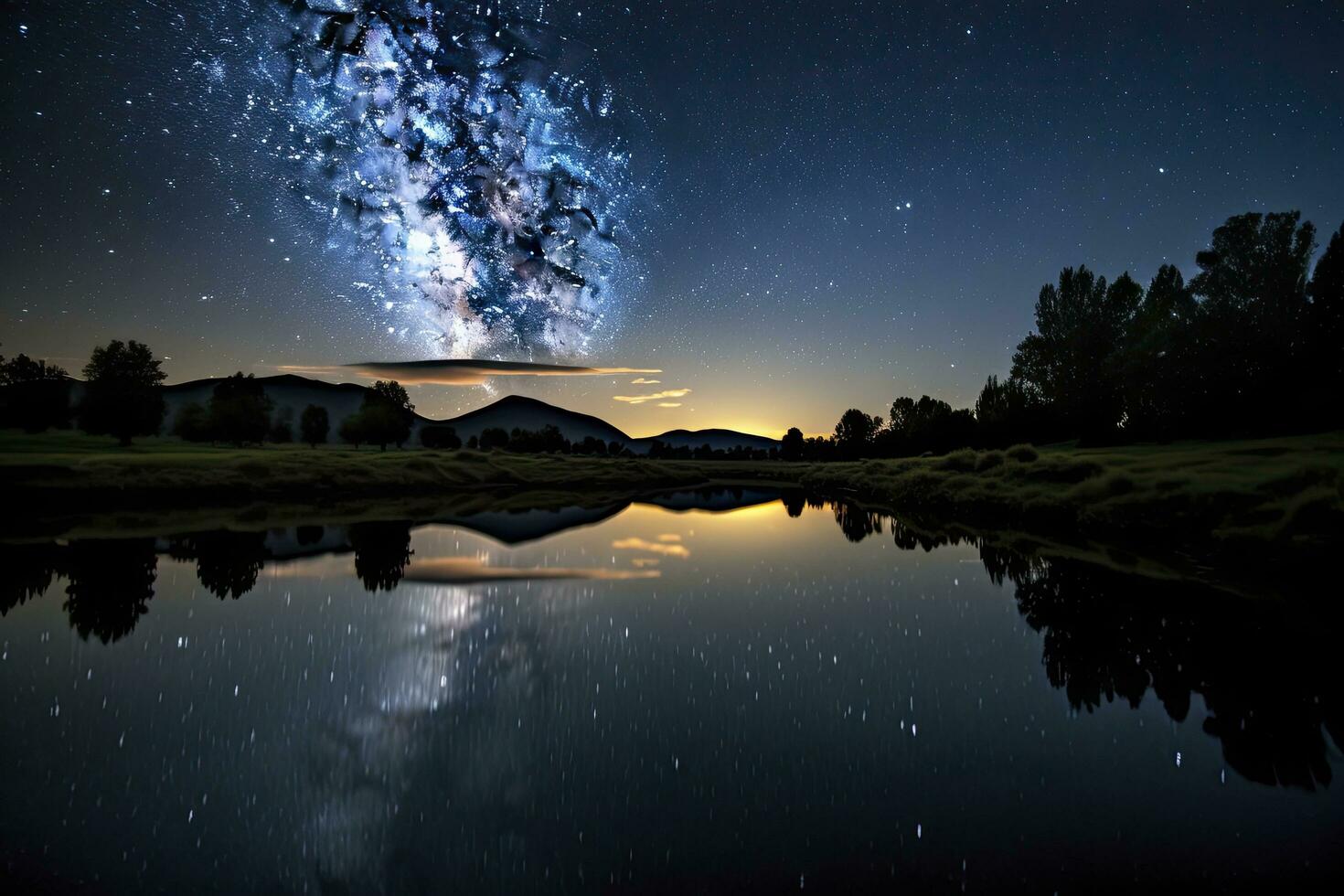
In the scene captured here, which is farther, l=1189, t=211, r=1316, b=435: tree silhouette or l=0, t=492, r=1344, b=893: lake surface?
l=1189, t=211, r=1316, b=435: tree silhouette

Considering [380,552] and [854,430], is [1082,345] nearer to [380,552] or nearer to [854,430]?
[380,552]

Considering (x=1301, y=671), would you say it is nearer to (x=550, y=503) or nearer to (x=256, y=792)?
(x=256, y=792)

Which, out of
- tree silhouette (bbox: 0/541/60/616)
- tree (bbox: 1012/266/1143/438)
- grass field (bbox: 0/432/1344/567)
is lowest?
tree silhouette (bbox: 0/541/60/616)

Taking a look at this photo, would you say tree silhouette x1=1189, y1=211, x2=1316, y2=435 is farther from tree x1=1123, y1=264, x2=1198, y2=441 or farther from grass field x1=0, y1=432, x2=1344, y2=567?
grass field x1=0, y1=432, x2=1344, y2=567

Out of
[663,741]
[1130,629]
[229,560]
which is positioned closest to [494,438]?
[229,560]

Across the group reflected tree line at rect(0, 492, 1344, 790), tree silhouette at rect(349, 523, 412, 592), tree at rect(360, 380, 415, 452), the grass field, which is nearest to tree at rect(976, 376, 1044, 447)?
the grass field

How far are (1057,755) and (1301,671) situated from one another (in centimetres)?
443

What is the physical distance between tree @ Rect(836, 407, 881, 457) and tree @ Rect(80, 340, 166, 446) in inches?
4927

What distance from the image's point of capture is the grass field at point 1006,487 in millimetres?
16047

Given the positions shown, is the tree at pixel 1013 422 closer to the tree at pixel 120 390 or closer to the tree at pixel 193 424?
the tree at pixel 120 390

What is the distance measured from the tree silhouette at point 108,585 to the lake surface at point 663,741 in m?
0.13

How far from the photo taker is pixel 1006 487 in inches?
1225

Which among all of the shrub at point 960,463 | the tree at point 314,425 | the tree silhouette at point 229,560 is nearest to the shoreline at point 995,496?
the shrub at point 960,463

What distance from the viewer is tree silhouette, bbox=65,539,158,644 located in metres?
10.1
